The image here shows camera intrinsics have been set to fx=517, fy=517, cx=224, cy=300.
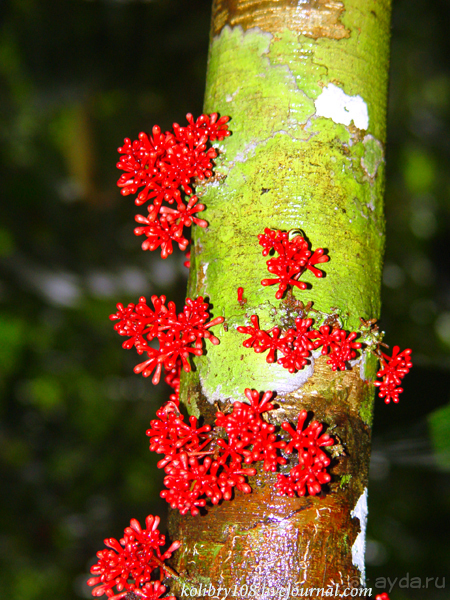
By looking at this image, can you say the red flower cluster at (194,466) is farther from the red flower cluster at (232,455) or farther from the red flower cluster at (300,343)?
the red flower cluster at (300,343)

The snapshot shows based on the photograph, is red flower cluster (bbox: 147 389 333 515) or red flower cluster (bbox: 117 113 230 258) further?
red flower cluster (bbox: 117 113 230 258)

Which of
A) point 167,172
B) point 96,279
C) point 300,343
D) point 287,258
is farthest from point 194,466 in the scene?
point 96,279

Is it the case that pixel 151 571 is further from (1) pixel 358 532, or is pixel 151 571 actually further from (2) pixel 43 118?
(2) pixel 43 118

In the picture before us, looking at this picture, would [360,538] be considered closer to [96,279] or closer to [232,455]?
[232,455]

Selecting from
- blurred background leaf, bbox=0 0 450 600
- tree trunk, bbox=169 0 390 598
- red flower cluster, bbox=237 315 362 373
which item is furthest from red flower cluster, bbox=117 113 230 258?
blurred background leaf, bbox=0 0 450 600

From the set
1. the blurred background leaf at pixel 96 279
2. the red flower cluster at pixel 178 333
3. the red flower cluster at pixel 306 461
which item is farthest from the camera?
the blurred background leaf at pixel 96 279

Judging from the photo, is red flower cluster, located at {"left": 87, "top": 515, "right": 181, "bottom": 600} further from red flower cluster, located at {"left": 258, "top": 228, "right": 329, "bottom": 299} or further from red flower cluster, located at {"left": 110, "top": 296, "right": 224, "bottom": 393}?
red flower cluster, located at {"left": 258, "top": 228, "right": 329, "bottom": 299}

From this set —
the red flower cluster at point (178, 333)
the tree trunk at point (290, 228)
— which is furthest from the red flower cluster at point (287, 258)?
the red flower cluster at point (178, 333)
